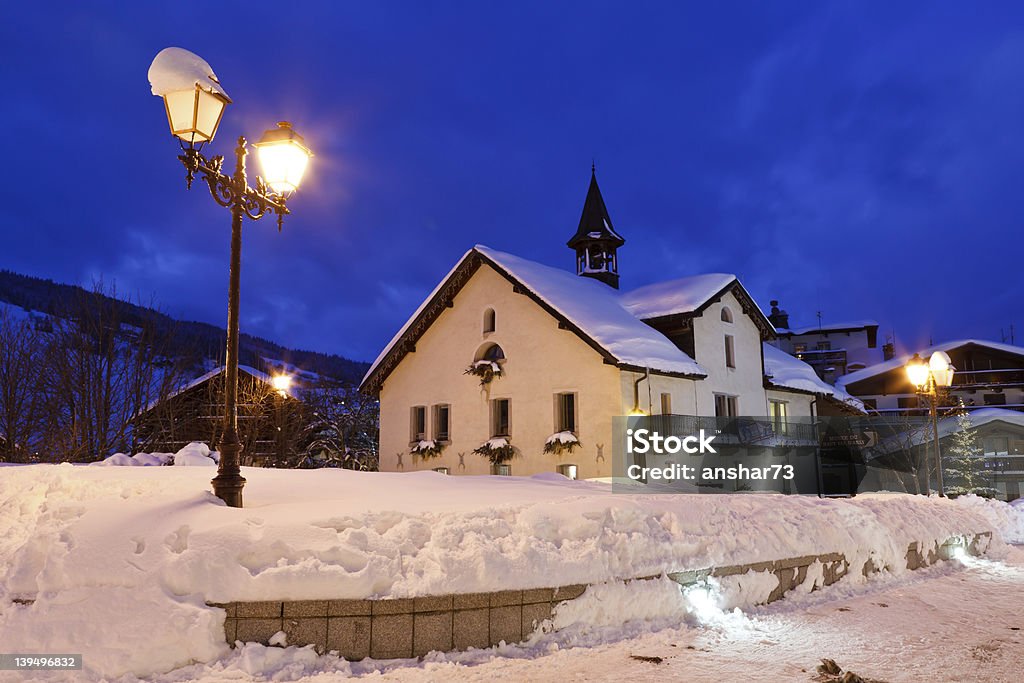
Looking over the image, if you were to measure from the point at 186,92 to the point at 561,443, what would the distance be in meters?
16.7

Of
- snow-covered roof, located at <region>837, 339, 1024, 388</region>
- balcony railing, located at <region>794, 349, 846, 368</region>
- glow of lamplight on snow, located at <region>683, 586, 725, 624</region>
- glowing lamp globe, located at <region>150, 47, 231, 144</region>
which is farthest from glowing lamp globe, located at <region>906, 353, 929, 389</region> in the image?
balcony railing, located at <region>794, 349, 846, 368</region>

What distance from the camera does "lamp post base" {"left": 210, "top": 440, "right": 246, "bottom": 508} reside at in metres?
7.08

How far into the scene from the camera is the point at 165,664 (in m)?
5.51

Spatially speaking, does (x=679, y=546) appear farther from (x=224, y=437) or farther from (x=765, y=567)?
(x=224, y=437)

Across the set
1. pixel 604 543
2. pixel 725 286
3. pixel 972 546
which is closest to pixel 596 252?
pixel 725 286

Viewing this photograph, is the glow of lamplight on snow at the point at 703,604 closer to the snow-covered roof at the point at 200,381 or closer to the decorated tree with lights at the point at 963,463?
the snow-covered roof at the point at 200,381

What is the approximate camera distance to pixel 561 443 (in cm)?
2236

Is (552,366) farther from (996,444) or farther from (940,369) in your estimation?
(996,444)

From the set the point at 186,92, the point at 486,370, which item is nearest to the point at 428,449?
the point at 486,370

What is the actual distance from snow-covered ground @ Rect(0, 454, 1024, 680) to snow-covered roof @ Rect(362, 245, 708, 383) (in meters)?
12.8

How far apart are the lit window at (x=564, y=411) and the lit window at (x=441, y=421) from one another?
4.67m

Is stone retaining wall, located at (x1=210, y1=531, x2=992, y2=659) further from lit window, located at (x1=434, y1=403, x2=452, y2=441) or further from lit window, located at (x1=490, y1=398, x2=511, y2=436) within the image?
lit window, located at (x1=434, y1=403, x2=452, y2=441)

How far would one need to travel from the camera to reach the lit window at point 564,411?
23109 mm

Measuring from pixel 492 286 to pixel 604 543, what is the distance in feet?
60.9
